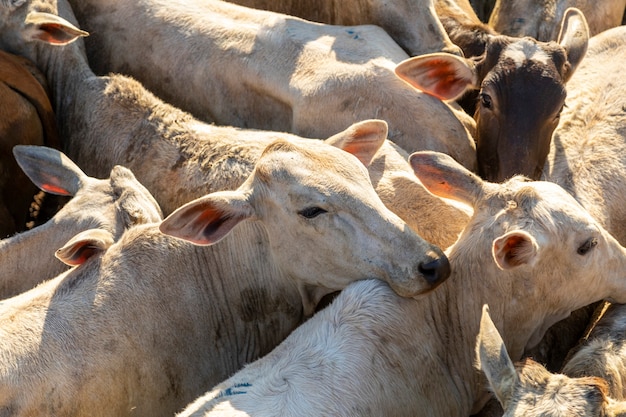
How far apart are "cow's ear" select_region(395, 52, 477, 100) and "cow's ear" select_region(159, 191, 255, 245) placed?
5.77 feet

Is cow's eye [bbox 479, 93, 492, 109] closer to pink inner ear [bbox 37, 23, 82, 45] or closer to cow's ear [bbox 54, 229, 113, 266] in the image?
cow's ear [bbox 54, 229, 113, 266]

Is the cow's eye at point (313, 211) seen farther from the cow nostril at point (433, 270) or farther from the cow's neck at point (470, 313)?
the cow's neck at point (470, 313)

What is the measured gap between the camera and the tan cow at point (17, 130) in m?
6.41

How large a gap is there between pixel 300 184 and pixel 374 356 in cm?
88

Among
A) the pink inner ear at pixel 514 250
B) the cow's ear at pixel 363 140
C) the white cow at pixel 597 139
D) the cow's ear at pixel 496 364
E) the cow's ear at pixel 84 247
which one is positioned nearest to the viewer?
the cow's ear at pixel 496 364

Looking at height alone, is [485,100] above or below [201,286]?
above

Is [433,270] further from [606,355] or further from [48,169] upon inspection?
[48,169]

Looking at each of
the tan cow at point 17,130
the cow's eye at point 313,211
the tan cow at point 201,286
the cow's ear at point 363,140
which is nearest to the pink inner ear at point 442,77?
the cow's ear at point 363,140

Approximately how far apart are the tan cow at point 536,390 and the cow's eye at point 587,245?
939mm

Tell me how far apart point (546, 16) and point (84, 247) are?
4417 mm

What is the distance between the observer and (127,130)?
21.3 ft

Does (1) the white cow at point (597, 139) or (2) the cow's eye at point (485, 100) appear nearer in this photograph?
(1) the white cow at point (597, 139)

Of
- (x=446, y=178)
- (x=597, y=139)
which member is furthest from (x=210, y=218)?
(x=597, y=139)

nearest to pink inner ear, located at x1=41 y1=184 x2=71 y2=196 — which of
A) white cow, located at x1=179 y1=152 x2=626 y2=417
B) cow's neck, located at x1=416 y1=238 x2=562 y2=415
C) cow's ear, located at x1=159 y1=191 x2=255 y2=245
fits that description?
cow's ear, located at x1=159 y1=191 x2=255 y2=245
